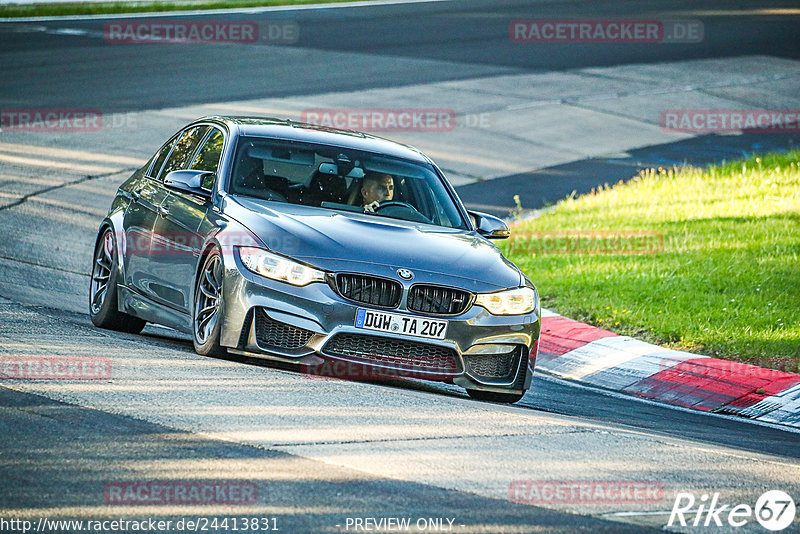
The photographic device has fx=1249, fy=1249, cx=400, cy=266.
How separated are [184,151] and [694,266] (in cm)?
579

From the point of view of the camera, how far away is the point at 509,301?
787 centimetres

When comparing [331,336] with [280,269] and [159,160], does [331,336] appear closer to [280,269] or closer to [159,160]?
[280,269]

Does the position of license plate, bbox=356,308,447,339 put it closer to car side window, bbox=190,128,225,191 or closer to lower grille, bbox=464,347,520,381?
lower grille, bbox=464,347,520,381

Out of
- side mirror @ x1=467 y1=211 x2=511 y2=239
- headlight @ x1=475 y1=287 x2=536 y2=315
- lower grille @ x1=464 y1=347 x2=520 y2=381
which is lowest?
lower grille @ x1=464 y1=347 x2=520 y2=381

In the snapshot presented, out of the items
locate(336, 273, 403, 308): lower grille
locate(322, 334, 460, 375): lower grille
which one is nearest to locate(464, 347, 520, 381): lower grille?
locate(322, 334, 460, 375): lower grille

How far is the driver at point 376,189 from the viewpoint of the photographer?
28.7ft

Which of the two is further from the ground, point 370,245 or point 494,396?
point 370,245

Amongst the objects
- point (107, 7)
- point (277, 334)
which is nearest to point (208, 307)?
point (277, 334)

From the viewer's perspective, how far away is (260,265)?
750 centimetres

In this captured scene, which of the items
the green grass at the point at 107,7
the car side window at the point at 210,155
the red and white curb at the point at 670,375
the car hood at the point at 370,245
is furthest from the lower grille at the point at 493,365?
the green grass at the point at 107,7

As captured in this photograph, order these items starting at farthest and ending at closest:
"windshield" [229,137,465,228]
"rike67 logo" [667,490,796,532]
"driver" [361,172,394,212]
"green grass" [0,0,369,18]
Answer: "green grass" [0,0,369,18], "driver" [361,172,394,212], "windshield" [229,137,465,228], "rike67 logo" [667,490,796,532]

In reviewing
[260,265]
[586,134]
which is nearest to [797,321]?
[260,265]

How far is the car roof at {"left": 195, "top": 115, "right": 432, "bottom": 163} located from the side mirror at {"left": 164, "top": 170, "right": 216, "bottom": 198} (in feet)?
1.82

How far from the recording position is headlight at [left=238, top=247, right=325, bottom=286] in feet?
24.4
